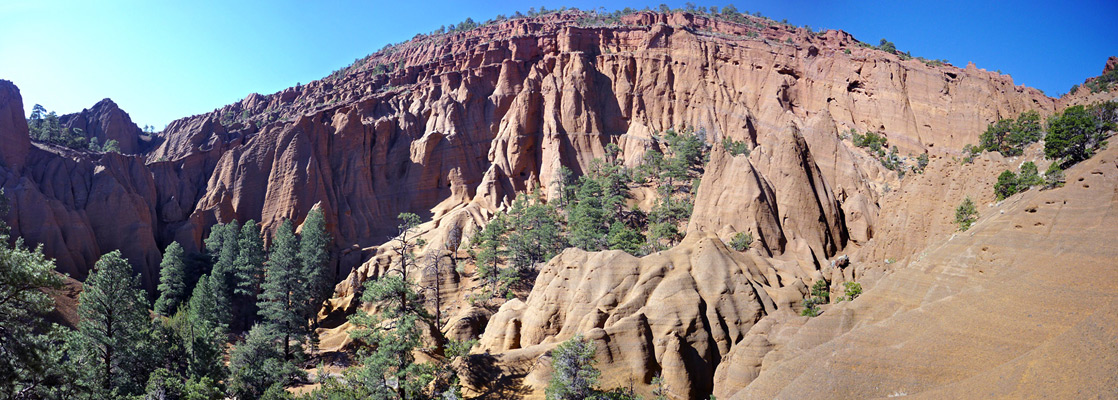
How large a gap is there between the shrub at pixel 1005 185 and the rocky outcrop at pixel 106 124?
287ft

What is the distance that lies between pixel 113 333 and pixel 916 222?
1513 inches

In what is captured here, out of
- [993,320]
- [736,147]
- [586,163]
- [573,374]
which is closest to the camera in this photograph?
[993,320]

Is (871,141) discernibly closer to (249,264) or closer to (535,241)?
(535,241)

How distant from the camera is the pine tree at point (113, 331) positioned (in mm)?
23438

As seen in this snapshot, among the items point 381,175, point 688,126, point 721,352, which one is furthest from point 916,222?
point 381,175

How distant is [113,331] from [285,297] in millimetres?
14166

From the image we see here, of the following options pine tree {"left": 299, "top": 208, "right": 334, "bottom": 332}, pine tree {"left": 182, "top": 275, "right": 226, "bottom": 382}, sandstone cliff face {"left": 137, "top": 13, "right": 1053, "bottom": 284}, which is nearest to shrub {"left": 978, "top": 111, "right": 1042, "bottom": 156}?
sandstone cliff face {"left": 137, "top": 13, "right": 1053, "bottom": 284}

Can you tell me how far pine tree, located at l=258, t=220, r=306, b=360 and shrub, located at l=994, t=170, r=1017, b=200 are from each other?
128ft

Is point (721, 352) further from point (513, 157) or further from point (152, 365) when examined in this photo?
point (513, 157)

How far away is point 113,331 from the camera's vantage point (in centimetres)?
2502

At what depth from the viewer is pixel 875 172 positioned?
57.4m

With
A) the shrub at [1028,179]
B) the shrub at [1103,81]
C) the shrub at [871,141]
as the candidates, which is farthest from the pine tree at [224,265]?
the shrub at [1103,81]

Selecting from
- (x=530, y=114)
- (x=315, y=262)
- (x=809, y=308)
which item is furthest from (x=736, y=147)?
(x=315, y=262)

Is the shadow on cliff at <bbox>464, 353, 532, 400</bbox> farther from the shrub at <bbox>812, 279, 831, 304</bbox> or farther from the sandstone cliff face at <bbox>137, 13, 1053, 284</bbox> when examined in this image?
the sandstone cliff face at <bbox>137, 13, 1053, 284</bbox>
